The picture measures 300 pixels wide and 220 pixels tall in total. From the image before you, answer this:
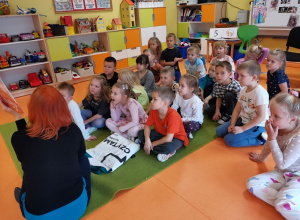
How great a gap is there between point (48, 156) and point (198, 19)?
6.03 m

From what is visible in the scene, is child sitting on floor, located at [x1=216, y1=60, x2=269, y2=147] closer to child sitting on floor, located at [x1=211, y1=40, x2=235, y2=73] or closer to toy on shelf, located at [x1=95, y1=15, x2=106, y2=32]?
child sitting on floor, located at [x1=211, y1=40, x2=235, y2=73]

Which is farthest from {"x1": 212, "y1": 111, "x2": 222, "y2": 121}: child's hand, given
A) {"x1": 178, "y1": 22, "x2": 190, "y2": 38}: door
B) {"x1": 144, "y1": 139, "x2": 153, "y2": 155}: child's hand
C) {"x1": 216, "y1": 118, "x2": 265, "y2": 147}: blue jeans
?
{"x1": 178, "y1": 22, "x2": 190, "y2": 38}: door

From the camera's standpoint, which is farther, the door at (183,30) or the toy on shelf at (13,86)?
the door at (183,30)

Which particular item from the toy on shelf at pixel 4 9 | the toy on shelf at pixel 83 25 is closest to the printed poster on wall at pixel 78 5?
the toy on shelf at pixel 83 25

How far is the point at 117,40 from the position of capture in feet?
17.6

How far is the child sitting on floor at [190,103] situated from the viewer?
246 centimetres

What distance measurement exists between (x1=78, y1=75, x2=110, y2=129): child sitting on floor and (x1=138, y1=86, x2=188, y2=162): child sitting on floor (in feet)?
2.48

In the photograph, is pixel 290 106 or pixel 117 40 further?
pixel 117 40

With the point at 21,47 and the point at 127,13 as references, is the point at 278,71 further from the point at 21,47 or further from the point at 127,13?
the point at 21,47

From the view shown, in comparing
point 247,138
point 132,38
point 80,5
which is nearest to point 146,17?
point 132,38

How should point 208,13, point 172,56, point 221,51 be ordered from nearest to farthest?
point 221,51
point 172,56
point 208,13

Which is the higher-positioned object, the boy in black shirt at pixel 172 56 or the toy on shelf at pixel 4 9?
the toy on shelf at pixel 4 9

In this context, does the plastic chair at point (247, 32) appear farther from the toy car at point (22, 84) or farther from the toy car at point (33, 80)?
the toy car at point (22, 84)

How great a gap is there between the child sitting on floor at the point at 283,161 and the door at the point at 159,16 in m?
5.02
